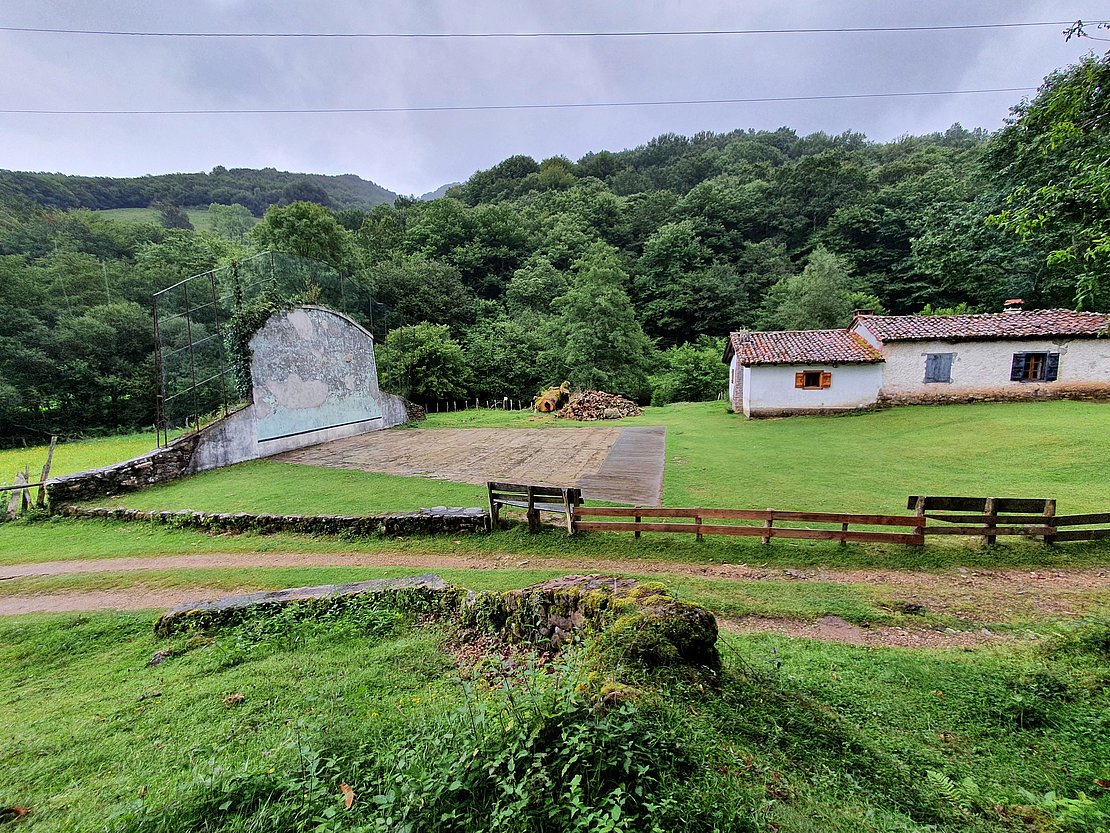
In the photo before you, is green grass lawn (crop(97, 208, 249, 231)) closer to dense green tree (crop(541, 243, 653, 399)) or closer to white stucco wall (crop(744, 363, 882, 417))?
dense green tree (crop(541, 243, 653, 399))

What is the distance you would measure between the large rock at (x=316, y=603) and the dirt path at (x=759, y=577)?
5.37ft

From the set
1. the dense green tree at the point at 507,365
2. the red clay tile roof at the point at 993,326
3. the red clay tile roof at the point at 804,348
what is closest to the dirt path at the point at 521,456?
the red clay tile roof at the point at 804,348

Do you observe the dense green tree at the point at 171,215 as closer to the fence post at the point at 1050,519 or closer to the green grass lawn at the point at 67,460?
the green grass lawn at the point at 67,460

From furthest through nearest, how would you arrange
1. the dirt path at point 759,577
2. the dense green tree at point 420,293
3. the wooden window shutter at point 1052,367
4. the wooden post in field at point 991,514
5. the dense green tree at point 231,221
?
the dense green tree at point 231,221
the dense green tree at point 420,293
the wooden window shutter at point 1052,367
the wooden post in field at point 991,514
the dirt path at point 759,577

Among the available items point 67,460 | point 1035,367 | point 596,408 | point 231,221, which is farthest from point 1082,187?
point 231,221

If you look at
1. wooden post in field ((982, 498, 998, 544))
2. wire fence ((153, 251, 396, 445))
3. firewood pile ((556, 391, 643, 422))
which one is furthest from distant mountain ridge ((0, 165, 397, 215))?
wooden post in field ((982, 498, 998, 544))

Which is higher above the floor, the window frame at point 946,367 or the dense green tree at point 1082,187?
the dense green tree at point 1082,187

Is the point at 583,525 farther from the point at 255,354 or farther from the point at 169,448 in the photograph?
the point at 255,354

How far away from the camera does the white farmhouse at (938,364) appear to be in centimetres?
1894

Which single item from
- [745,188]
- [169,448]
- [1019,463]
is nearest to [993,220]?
[1019,463]

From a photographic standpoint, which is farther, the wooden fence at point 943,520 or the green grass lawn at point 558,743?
the wooden fence at point 943,520

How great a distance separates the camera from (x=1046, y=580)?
6.29m

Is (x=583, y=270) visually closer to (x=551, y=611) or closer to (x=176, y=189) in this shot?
(x=551, y=611)

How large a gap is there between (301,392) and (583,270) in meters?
21.0
